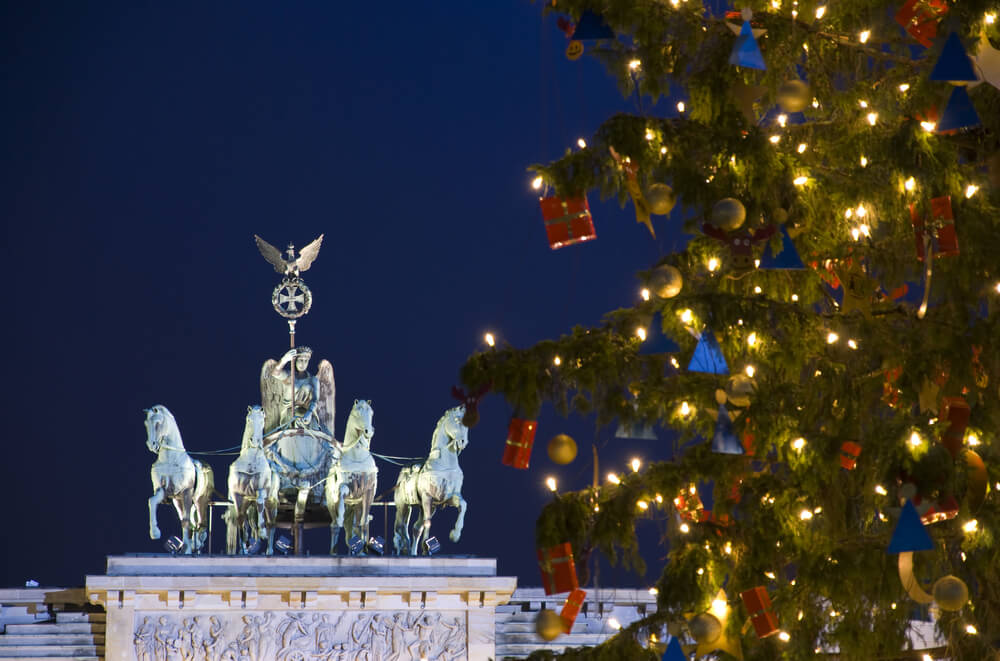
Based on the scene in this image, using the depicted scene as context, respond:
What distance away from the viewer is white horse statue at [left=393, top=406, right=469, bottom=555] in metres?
16.0

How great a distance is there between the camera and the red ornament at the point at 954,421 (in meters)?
4.88

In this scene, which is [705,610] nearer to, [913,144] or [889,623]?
[889,623]

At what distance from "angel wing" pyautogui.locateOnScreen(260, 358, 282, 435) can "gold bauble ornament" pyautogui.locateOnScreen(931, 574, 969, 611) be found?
496 inches

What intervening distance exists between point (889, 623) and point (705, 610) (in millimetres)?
596

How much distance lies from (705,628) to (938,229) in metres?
1.50

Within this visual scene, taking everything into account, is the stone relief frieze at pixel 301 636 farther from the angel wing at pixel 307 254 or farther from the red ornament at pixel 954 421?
the red ornament at pixel 954 421

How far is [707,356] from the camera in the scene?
5.26 m

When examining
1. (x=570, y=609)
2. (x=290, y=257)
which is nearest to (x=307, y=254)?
(x=290, y=257)

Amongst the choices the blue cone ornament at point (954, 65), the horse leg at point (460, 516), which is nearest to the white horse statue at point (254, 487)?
the horse leg at point (460, 516)

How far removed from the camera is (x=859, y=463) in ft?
16.3

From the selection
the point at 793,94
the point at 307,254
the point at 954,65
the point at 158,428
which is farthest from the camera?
the point at 307,254

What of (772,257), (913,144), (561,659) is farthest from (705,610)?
(913,144)

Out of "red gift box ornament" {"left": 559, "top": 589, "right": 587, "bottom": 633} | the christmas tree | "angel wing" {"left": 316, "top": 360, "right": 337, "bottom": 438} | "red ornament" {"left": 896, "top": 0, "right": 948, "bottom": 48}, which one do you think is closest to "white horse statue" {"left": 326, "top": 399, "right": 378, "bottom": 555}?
"angel wing" {"left": 316, "top": 360, "right": 337, "bottom": 438}

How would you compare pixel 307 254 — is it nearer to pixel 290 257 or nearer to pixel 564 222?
pixel 290 257
